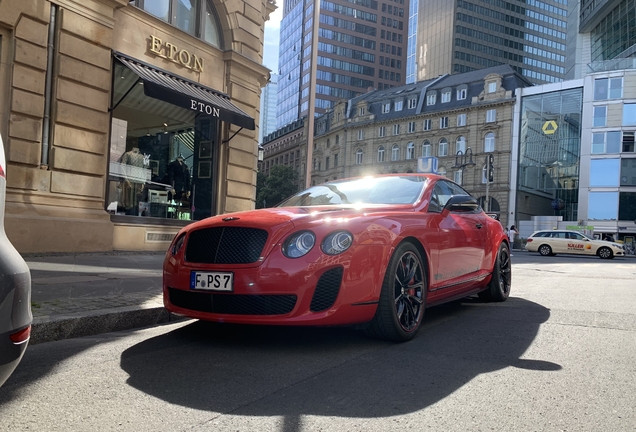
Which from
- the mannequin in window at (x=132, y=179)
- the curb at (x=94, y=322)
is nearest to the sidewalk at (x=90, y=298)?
the curb at (x=94, y=322)

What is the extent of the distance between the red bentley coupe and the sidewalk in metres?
0.69

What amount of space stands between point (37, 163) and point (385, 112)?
6686cm

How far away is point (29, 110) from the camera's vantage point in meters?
9.37

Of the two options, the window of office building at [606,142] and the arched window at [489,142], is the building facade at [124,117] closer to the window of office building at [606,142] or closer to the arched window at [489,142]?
the window of office building at [606,142]

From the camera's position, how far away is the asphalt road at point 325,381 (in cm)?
253

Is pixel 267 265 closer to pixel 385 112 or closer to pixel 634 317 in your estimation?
pixel 634 317

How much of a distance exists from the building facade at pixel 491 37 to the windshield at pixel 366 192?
92198 millimetres

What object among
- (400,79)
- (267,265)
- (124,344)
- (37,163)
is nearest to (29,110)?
(37,163)

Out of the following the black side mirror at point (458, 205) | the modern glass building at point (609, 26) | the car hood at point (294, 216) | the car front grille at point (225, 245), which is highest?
the modern glass building at point (609, 26)

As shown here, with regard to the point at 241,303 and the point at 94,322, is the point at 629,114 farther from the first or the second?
the point at 94,322

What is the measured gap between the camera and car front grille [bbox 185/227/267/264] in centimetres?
381

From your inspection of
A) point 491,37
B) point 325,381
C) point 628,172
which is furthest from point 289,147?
point 325,381

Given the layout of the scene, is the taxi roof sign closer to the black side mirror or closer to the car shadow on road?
the black side mirror

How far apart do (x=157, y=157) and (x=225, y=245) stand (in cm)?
952
